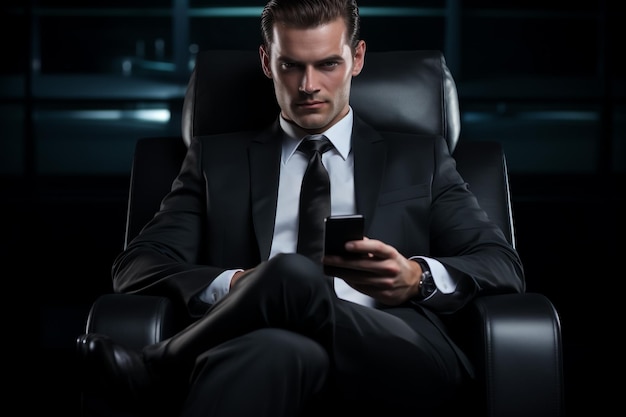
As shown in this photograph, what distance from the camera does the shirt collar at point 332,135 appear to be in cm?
206

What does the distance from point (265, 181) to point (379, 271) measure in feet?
1.61

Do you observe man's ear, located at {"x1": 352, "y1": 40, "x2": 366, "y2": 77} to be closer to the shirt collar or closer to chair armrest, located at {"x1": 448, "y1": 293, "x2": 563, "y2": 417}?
the shirt collar

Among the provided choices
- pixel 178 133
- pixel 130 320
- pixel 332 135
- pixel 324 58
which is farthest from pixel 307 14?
pixel 178 133

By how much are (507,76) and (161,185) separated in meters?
6.36

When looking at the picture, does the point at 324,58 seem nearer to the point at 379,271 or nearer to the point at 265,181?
the point at 265,181

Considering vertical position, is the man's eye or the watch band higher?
the man's eye

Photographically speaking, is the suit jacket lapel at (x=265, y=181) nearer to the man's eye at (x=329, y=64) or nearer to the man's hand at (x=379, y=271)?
the man's eye at (x=329, y=64)

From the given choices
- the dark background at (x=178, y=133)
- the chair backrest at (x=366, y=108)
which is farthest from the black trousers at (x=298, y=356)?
the dark background at (x=178, y=133)

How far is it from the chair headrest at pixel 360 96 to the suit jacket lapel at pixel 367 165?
11cm

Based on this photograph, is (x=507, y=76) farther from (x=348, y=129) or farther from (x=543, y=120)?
(x=348, y=129)

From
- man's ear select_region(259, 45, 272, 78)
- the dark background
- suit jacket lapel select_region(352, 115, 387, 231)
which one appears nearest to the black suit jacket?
suit jacket lapel select_region(352, 115, 387, 231)

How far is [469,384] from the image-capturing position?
1.65m

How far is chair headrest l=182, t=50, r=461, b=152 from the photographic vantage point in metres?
2.16

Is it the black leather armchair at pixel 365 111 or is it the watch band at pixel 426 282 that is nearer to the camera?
the watch band at pixel 426 282
